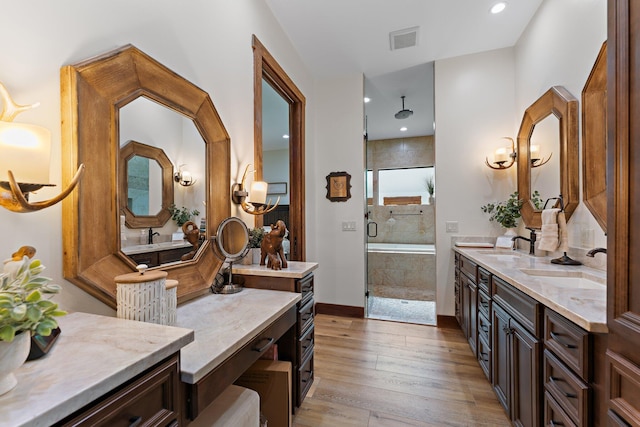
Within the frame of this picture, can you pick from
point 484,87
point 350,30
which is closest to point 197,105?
point 350,30

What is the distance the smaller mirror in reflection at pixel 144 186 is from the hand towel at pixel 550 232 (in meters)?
2.51

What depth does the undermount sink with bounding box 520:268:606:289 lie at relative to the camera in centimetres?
161

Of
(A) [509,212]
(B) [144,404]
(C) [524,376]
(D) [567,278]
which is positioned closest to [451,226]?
(A) [509,212]

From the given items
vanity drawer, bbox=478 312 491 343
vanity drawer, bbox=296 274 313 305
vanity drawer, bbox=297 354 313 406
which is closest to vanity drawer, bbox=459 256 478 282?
vanity drawer, bbox=478 312 491 343

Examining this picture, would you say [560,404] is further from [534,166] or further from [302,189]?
[302,189]

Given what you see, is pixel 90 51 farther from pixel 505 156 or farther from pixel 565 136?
pixel 505 156

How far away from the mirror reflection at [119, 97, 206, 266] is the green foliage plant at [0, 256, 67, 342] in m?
0.61

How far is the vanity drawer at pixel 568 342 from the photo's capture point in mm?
975

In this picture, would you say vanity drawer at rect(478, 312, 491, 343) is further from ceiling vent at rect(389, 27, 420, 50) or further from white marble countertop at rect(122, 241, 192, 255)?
ceiling vent at rect(389, 27, 420, 50)

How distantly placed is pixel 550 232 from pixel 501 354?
37.9 inches

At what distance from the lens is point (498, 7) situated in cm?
248

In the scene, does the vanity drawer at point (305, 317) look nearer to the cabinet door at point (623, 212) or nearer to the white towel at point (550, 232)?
the cabinet door at point (623, 212)

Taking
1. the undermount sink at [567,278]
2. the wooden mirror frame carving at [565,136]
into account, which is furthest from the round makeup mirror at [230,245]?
the wooden mirror frame carving at [565,136]

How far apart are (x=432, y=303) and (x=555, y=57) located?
3.04m
